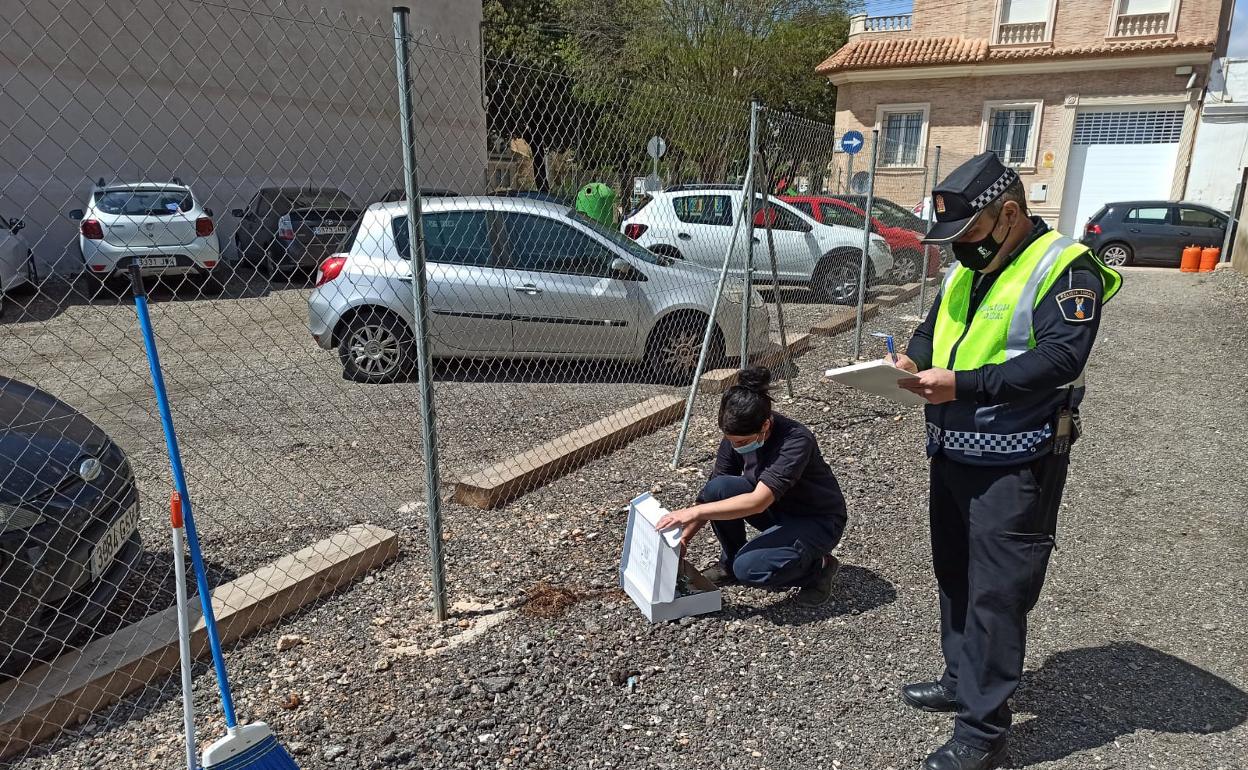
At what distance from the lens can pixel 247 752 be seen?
6.66ft

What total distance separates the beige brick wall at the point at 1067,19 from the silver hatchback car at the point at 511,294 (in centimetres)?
2072

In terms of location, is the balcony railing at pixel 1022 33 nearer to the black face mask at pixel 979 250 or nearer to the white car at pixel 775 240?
the white car at pixel 775 240

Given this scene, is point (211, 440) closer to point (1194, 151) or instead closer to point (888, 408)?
point (888, 408)

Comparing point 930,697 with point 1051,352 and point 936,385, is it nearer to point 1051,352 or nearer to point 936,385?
point 936,385

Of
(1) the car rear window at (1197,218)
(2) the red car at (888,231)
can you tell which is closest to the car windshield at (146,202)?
(2) the red car at (888,231)

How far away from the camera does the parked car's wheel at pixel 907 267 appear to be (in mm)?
12320

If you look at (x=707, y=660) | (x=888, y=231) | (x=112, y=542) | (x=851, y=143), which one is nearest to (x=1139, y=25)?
(x=851, y=143)

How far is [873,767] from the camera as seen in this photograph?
8.37 feet

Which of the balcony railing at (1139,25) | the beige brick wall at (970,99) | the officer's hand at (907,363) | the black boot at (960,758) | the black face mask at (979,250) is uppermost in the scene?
the balcony railing at (1139,25)

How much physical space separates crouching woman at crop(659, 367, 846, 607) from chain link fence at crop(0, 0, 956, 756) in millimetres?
1170

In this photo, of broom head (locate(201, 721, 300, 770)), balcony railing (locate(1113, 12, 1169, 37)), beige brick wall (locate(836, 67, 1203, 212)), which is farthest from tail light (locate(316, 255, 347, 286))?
balcony railing (locate(1113, 12, 1169, 37))

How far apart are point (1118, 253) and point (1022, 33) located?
30.1ft

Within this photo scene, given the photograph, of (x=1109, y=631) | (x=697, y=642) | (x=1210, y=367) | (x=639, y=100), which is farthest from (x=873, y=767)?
(x=1210, y=367)

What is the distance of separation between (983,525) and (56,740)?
299 centimetres
